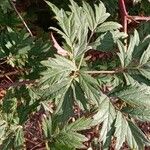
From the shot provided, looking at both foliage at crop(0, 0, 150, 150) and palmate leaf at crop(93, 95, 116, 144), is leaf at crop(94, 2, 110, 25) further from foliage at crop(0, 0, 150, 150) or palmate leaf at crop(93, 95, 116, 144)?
palmate leaf at crop(93, 95, 116, 144)

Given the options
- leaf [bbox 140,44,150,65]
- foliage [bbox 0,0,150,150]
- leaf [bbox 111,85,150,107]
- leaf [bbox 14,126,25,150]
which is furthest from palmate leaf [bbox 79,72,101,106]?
leaf [bbox 14,126,25,150]

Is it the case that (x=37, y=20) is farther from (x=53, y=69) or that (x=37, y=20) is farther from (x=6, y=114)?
(x=53, y=69)

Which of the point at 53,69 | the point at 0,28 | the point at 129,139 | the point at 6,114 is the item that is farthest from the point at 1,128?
the point at 0,28

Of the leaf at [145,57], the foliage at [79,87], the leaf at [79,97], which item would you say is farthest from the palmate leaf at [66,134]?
the leaf at [145,57]

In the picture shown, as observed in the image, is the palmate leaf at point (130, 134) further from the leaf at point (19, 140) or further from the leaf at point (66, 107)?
the leaf at point (19, 140)

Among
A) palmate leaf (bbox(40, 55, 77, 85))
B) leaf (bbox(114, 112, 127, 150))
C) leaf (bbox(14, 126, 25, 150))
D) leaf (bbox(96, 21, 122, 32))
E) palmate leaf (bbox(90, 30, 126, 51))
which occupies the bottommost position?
leaf (bbox(114, 112, 127, 150))

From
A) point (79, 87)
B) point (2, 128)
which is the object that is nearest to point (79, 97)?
point (79, 87)
